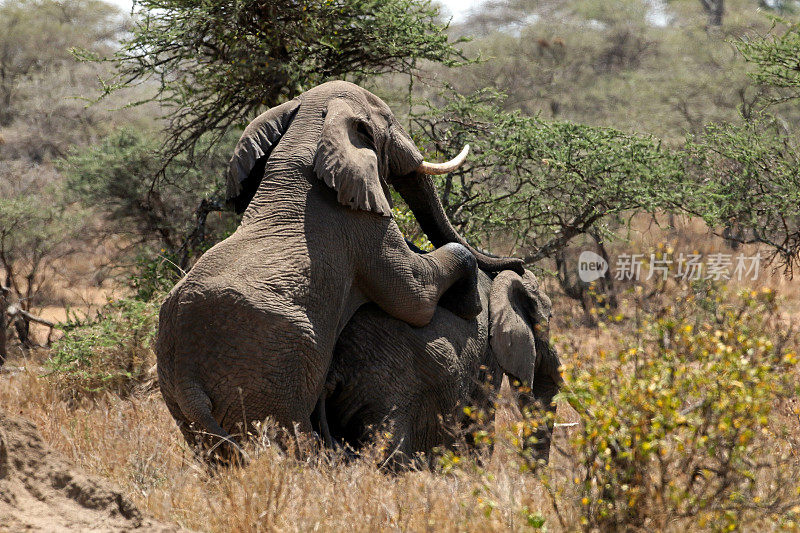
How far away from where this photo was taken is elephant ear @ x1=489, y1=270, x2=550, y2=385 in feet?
18.0

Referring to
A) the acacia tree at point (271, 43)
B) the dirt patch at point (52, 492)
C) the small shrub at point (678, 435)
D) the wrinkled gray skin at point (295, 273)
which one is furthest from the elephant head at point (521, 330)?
the acacia tree at point (271, 43)

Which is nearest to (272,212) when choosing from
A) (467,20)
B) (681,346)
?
(681,346)

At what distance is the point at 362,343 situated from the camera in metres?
4.71

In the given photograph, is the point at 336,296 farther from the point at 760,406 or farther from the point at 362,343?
the point at 760,406

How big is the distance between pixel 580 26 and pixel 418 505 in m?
31.6

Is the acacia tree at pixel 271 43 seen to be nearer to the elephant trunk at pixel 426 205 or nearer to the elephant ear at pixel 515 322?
the elephant trunk at pixel 426 205

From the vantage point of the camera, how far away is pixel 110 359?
330 inches

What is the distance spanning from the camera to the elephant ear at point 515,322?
18.0 ft

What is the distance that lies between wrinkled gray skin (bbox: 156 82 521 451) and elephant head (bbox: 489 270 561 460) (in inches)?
13.7

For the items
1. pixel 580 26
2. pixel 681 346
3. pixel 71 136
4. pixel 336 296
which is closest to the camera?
pixel 681 346

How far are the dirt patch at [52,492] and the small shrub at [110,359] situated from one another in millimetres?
4892

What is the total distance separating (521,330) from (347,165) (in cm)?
171

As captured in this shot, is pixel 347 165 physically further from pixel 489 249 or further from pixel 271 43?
pixel 489 249

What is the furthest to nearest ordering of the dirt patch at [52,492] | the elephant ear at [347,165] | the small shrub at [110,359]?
the small shrub at [110,359]
the elephant ear at [347,165]
the dirt patch at [52,492]
